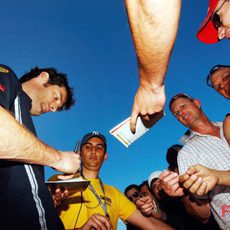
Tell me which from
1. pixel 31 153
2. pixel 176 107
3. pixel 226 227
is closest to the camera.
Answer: pixel 31 153

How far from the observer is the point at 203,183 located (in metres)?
2.19

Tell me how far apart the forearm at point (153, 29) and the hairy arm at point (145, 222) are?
2.91 metres

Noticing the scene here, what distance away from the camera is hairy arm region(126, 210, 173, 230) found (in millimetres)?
3602

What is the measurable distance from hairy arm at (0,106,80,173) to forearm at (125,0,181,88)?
90cm

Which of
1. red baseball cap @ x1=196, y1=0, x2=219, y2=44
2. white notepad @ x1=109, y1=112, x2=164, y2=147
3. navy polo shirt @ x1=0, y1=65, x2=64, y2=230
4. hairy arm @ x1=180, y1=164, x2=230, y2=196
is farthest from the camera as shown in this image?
red baseball cap @ x1=196, y1=0, x2=219, y2=44

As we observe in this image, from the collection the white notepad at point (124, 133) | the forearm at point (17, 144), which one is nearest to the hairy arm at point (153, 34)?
the white notepad at point (124, 133)

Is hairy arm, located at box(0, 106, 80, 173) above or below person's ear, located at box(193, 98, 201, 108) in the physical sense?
below

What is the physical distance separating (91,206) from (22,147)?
83.3 inches

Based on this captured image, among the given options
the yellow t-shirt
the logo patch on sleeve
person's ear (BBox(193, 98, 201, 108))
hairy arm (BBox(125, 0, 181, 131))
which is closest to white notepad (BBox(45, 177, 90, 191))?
the logo patch on sleeve

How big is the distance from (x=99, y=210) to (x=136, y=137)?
6.52ft

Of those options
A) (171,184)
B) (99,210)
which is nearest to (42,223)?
(171,184)

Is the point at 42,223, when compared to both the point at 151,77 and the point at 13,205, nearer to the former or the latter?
the point at 13,205

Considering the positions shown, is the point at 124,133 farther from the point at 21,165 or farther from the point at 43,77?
the point at 43,77

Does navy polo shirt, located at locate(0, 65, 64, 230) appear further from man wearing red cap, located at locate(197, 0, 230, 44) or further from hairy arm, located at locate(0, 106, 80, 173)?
man wearing red cap, located at locate(197, 0, 230, 44)
